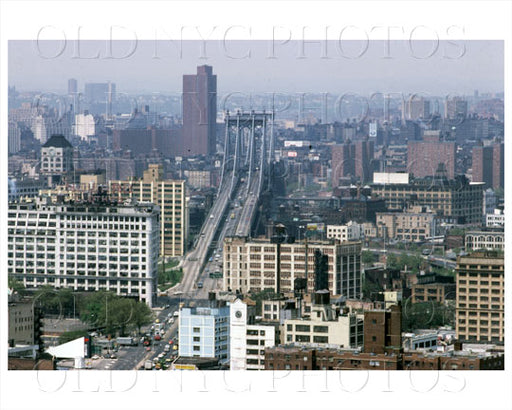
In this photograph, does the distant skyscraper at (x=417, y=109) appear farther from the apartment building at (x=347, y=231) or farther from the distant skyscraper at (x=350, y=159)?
the apartment building at (x=347, y=231)

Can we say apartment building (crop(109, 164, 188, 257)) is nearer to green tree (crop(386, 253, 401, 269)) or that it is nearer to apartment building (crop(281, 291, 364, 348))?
green tree (crop(386, 253, 401, 269))

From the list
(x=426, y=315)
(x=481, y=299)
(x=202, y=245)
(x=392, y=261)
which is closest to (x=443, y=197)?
(x=392, y=261)

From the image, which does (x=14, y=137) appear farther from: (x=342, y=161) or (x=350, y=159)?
(x=350, y=159)

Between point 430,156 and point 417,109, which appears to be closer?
point 417,109

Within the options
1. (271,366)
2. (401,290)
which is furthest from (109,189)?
(271,366)

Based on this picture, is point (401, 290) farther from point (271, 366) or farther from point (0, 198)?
point (271, 366)

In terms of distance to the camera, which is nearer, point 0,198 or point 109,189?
point 0,198

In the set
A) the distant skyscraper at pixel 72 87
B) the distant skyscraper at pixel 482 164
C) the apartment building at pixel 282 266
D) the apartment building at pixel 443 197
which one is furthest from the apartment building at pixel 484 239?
the distant skyscraper at pixel 72 87
